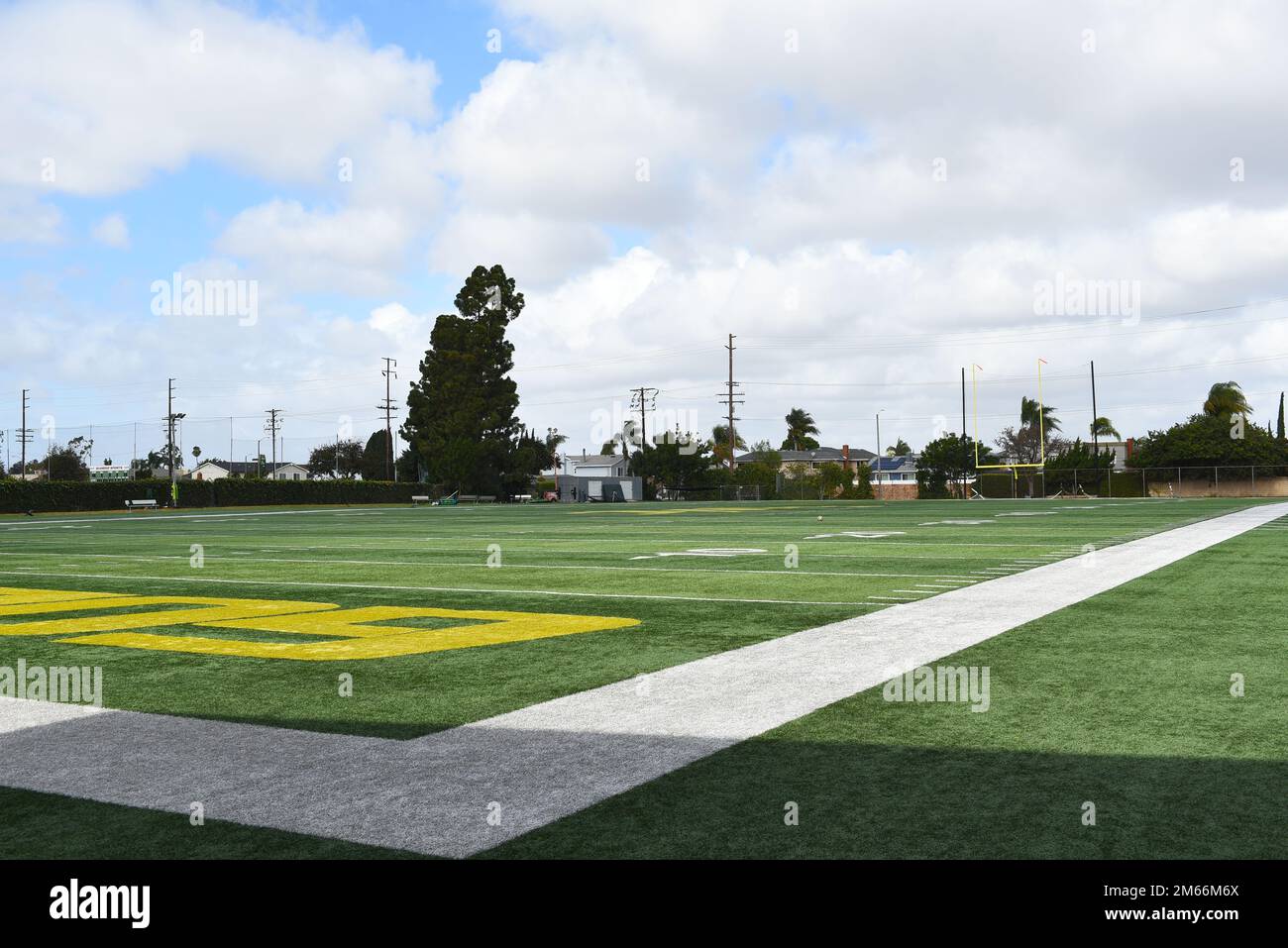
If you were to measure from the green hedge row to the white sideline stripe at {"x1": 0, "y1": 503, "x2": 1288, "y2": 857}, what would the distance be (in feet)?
187

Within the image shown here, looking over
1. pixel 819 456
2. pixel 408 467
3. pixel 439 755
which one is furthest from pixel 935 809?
pixel 819 456

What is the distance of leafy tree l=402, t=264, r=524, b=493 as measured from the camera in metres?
78.1

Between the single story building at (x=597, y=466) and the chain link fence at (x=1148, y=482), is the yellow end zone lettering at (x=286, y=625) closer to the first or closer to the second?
the chain link fence at (x=1148, y=482)

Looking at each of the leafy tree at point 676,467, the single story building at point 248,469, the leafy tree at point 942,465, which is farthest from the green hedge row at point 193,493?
Answer: the single story building at point 248,469

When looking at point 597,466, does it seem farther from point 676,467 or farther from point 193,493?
point 193,493

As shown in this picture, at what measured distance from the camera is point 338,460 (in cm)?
14050

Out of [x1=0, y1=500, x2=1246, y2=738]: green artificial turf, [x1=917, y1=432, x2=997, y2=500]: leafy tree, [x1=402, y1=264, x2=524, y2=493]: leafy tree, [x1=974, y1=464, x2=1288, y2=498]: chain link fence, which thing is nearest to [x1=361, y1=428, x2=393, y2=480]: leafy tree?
[x1=402, y1=264, x2=524, y2=493]: leafy tree

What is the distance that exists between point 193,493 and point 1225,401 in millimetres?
70027

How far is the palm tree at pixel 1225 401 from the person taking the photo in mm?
79062

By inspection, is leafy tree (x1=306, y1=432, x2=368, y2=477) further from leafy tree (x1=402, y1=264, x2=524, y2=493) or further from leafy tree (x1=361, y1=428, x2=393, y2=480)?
leafy tree (x1=402, y1=264, x2=524, y2=493)
